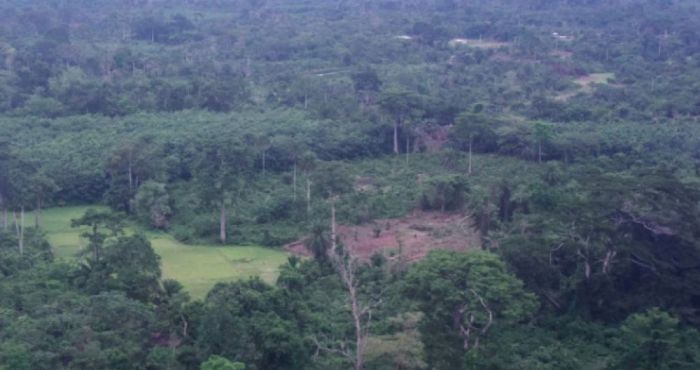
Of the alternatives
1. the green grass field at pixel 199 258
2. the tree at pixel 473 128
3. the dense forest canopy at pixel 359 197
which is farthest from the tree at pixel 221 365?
the tree at pixel 473 128

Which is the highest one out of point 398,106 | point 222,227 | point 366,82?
point 398,106

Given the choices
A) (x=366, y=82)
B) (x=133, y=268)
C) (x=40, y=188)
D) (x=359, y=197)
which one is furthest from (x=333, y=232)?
(x=366, y=82)

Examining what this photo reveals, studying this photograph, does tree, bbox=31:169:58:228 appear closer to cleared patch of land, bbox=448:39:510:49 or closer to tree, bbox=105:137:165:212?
tree, bbox=105:137:165:212

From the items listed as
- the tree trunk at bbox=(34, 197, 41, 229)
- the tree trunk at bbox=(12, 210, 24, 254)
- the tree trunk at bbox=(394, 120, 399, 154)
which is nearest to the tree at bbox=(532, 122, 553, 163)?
the tree trunk at bbox=(394, 120, 399, 154)

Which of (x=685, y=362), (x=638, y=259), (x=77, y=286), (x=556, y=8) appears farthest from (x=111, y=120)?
(x=556, y=8)

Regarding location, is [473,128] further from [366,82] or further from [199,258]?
[199,258]
